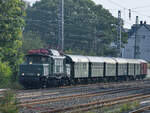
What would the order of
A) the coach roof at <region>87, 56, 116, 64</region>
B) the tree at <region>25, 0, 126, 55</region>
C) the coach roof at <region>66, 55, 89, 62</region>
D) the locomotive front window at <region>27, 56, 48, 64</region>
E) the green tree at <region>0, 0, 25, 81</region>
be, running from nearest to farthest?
the locomotive front window at <region>27, 56, 48, 64</region>, the green tree at <region>0, 0, 25, 81</region>, the coach roof at <region>66, 55, 89, 62</region>, the coach roof at <region>87, 56, 116, 64</region>, the tree at <region>25, 0, 126, 55</region>

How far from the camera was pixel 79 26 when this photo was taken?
204ft

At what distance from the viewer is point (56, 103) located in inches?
721

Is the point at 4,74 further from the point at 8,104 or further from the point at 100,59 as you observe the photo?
the point at 8,104

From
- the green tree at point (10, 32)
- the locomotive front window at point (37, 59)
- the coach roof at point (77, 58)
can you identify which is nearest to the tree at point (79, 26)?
the coach roof at point (77, 58)

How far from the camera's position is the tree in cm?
6216

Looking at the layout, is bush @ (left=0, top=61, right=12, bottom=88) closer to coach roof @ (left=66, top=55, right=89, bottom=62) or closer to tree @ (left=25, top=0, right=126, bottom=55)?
coach roof @ (left=66, top=55, right=89, bottom=62)

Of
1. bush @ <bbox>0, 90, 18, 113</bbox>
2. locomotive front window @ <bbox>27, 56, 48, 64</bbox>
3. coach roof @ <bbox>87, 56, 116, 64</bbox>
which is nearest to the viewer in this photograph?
bush @ <bbox>0, 90, 18, 113</bbox>

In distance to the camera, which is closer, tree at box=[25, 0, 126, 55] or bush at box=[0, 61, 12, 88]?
bush at box=[0, 61, 12, 88]

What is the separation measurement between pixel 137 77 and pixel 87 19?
733 inches

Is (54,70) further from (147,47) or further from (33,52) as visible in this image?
(147,47)

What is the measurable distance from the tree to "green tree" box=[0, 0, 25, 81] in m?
27.8

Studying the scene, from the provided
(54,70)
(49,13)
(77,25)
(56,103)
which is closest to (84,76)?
(54,70)

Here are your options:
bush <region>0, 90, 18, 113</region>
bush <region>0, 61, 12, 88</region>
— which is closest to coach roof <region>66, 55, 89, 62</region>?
bush <region>0, 61, 12, 88</region>

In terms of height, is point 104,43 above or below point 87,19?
below
